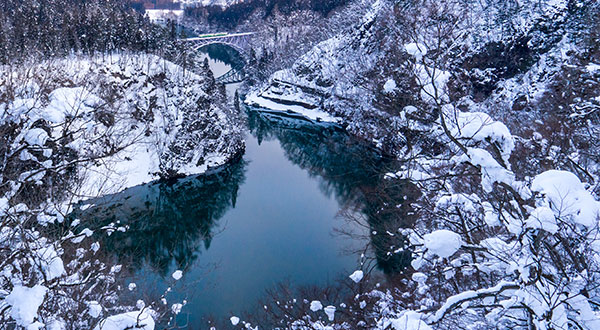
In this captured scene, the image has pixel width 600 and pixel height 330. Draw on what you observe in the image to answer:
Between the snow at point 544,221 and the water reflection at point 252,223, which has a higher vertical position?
the snow at point 544,221

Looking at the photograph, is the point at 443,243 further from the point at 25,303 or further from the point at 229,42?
the point at 229,42

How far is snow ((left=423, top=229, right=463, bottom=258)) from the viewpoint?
322 centimetres

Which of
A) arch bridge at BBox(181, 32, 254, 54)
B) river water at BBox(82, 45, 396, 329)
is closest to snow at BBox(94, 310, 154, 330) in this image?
river water at BBox(82, 45, 396, 329)

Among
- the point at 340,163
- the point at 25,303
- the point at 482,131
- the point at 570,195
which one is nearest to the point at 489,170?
the point at 482,131

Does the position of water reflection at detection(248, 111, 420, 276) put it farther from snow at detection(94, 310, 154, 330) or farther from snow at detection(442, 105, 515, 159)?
snow at detection(94, 310, 154, 330)

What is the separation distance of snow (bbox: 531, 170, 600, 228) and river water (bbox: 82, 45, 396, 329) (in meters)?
10.4

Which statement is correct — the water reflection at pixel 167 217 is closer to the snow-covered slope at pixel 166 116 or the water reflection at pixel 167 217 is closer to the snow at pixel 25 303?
the snow-covered slope at pixel 166 116

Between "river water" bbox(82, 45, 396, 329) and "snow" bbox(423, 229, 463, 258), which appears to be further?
"river water" bbox(82, 45, 396, 329)

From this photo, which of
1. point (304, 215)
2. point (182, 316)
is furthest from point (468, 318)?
point (304, 215)

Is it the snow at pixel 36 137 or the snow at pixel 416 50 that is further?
the snow at pixel 36 137

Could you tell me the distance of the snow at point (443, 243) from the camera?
3223 mm

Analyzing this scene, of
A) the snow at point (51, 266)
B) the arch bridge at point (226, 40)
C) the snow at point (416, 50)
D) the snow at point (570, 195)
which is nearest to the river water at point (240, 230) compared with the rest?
the snow at point (51, 266)

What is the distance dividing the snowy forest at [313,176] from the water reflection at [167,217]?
179 millimetres

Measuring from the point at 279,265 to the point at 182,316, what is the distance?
5.74m
